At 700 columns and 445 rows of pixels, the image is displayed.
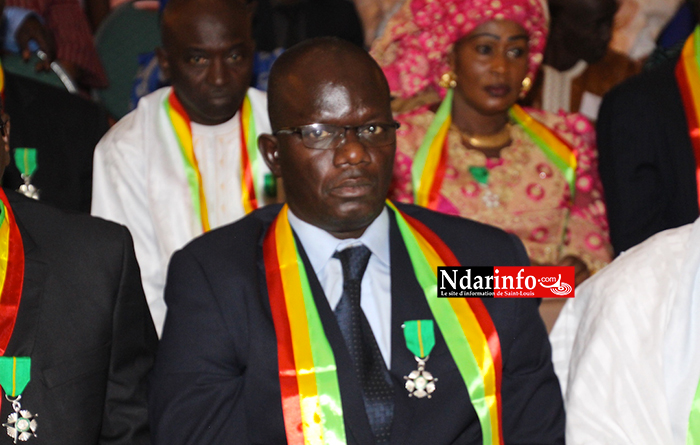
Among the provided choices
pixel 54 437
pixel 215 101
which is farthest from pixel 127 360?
pixel 215 101

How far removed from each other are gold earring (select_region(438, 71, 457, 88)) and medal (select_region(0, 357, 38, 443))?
222 cm

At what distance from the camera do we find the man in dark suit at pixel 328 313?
2.02m

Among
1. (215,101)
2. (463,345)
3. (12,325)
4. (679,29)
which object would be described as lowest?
(463,345)

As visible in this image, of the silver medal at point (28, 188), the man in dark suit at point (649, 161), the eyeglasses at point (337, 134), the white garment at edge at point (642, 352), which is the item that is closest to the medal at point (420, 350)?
the white garment at edge at point (642, 352)

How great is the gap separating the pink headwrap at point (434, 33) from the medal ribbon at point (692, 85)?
58 centimetres

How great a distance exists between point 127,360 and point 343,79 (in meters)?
0.87

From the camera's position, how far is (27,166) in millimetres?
3037

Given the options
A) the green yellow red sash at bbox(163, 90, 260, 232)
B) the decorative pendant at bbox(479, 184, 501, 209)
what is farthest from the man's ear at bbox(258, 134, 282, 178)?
the decorative pendant at bbox(479, 184, 501, 209)

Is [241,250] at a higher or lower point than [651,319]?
higher

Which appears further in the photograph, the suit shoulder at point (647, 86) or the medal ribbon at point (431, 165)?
the medal ribbon at point (431, 165)

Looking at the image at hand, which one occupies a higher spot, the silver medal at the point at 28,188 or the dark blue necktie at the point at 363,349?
the silver medal at the point at 28,188

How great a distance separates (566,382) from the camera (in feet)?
7.36

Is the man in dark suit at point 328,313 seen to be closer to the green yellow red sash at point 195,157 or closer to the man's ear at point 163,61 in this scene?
the green yellow red sash at point 195,157

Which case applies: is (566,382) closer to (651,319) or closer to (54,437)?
(651,319)
